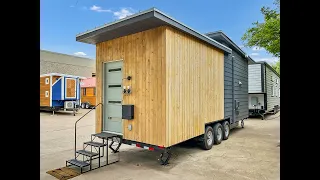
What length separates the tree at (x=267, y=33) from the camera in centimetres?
954

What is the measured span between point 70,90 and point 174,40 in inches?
560

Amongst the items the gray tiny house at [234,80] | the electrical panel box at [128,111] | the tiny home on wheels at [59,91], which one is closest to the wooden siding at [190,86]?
the gray tiny house at [234,80]

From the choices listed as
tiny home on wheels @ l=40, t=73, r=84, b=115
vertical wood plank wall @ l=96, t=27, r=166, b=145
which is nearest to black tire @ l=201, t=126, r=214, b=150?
vertical wood plank wall @ l=96, t=27, r=166, b=145

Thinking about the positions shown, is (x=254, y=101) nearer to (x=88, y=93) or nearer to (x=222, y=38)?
(x=222, y=38)

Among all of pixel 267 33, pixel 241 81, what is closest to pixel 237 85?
pixel 241 81

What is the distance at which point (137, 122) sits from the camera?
17.4 feet

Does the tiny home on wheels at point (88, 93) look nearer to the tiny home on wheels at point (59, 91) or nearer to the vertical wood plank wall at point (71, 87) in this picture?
the tiny home on wheels at point (59, 91)

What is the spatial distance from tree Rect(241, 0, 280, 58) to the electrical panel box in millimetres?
7332

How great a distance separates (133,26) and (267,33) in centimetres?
749

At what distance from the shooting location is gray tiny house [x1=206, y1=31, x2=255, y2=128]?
820 centimetres

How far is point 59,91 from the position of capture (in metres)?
16.5

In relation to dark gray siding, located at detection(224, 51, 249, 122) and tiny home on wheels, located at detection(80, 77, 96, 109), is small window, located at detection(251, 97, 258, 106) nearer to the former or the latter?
dark gray siding, located at detection(224, 51, 249, 122)
